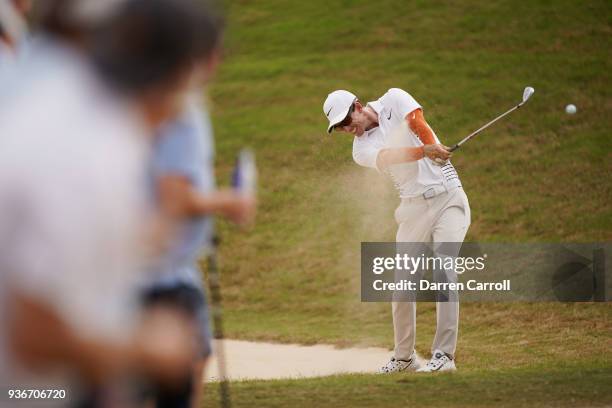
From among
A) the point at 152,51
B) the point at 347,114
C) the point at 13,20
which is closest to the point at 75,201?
the point at 152,51

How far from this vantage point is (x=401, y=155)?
8.16 meters

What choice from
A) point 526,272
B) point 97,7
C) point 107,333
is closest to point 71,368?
point 107,333

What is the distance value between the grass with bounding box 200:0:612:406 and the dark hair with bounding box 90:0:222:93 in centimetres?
520

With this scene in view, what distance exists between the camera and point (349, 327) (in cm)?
1259

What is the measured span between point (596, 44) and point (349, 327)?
35.8ft

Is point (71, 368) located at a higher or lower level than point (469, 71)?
lower

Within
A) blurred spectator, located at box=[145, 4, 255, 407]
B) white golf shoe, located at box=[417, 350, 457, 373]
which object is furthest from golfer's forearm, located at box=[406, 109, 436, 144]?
blurred spectator, located at box=[145, 4, 255, 407]

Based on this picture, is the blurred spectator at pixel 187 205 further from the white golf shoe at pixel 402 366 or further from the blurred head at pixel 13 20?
the white golf shoe at pixel 402 366

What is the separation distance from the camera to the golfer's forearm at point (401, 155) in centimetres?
816

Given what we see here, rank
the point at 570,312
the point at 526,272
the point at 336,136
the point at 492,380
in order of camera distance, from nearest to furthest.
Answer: the point at 492,380 < the point at 570,312 < the point at 526,272 < the point at 336,136

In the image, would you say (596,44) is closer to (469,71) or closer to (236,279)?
(469,71)

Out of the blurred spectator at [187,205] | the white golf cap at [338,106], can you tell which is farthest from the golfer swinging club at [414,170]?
the blurred spectator at [187,205]

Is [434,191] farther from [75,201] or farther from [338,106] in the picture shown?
[75,201]

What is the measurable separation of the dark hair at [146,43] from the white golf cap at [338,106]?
6320 mm
